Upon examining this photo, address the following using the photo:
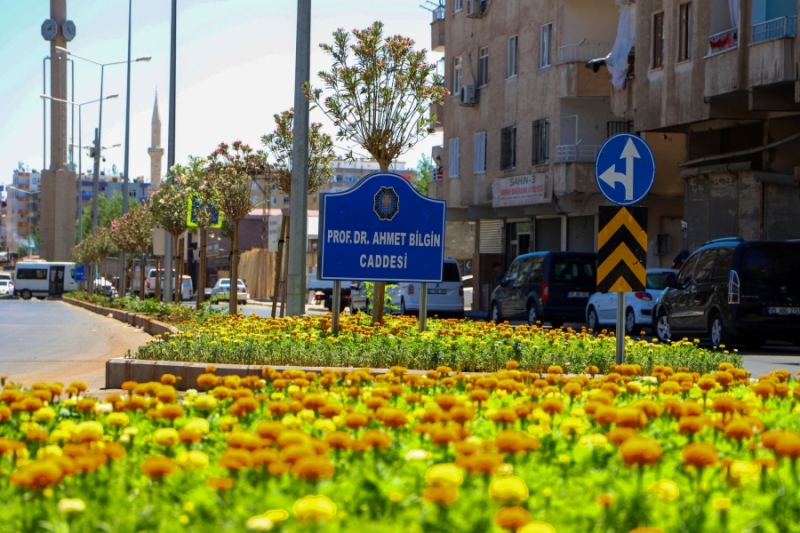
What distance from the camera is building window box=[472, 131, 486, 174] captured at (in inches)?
1742

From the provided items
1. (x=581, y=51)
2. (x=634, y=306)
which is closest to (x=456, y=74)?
(x=581, y=51)

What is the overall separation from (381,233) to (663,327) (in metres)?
9.72

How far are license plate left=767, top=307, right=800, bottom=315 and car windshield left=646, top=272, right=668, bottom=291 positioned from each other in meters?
6.92

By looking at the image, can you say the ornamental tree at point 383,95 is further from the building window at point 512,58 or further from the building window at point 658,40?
the building window at point 512,58

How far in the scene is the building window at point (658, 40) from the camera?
1217 inches

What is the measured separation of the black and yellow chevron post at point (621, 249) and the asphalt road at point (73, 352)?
490 centimetres

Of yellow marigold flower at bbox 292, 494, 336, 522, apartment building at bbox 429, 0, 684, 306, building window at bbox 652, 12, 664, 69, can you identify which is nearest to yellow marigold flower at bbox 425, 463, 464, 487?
yellow marigold flower at bbox 292, 494, 336, 522

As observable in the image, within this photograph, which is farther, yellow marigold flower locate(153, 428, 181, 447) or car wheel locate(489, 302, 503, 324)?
car wheel locate(489, 302, 503, 324)

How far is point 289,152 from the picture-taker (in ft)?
81.7

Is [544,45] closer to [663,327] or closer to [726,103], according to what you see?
[726,103]

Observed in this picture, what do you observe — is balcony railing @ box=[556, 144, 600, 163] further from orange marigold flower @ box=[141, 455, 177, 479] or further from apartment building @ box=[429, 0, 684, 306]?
orange marigold flower @ box=[141, 455, 177, 479]

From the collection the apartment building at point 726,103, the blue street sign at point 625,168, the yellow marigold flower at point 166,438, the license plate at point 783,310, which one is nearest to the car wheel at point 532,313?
the apartment building at point 726,103

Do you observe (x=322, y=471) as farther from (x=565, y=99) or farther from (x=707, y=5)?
(x=565, y=99)

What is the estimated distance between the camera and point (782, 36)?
24.6 metres
